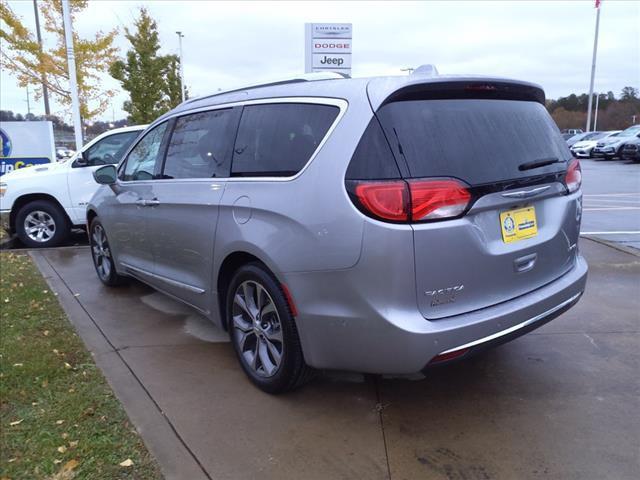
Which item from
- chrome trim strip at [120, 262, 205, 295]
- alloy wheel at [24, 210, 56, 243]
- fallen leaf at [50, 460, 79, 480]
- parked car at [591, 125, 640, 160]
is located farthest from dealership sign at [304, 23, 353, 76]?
parked car at [591, 125, 640, 160]

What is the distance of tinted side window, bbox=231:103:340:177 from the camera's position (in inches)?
112

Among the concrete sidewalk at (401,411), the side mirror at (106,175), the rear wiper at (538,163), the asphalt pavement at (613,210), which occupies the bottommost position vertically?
the concrete sidewalk at (401,411)

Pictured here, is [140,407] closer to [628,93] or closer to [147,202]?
[147,202]

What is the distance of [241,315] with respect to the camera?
345cm

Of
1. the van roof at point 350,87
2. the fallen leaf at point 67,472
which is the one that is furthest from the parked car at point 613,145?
the fallen leaf at point 67,472

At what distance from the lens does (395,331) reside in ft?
8.12

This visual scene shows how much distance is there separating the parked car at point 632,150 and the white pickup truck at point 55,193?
2529cm

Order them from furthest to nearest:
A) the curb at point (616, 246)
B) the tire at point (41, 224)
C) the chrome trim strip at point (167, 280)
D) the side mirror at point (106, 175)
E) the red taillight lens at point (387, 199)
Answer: the tire at point (41, 224)
the curb at point (616, 246)
the side mirror at point (106, 175)
the chrome trim strip at point (167, 280)
the red taillight lens at point (387, 199)

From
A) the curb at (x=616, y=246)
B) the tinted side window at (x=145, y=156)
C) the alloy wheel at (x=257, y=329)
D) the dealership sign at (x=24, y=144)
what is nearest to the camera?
the alloy wheel at (x=257, y=329)

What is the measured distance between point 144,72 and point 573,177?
2337cm

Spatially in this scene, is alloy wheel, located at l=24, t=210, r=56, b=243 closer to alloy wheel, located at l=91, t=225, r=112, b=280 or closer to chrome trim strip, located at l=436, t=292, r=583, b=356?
alloy wheel, located at l=91, t=225, r=112, b=280

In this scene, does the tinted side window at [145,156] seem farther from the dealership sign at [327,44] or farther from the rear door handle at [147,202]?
the dealership sign at [327,44]

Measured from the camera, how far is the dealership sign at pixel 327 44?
11.5 m

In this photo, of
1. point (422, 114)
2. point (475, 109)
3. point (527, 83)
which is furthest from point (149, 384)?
point (527, 83)
